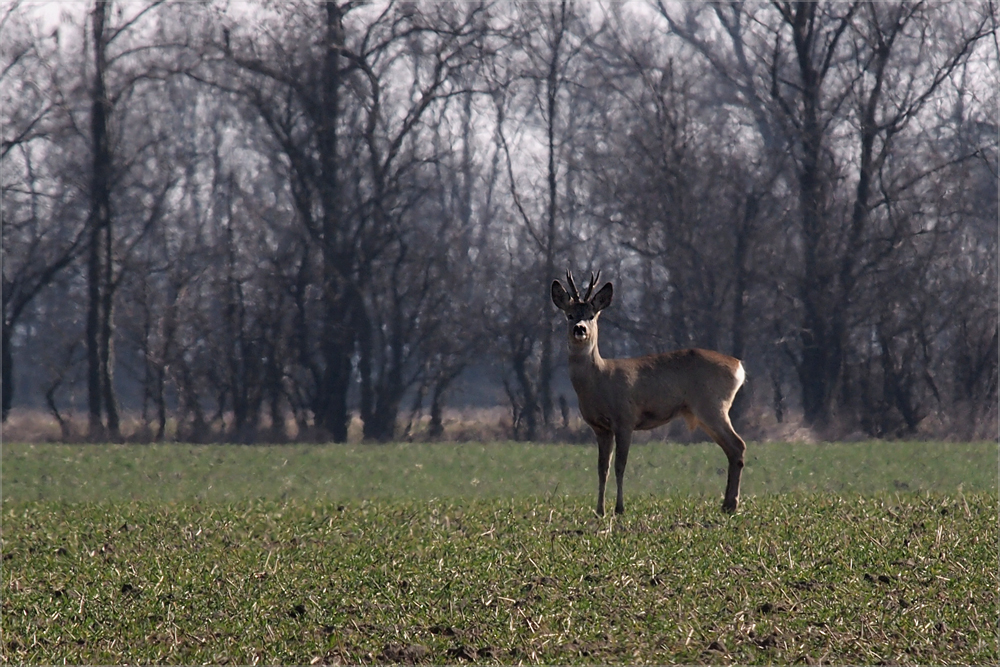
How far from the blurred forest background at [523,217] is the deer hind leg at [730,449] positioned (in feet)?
67.9

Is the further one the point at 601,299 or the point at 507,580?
the point at 601,299

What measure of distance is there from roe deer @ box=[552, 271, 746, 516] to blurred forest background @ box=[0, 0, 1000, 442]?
20696mm

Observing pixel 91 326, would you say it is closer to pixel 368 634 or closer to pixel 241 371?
pixel 241 371

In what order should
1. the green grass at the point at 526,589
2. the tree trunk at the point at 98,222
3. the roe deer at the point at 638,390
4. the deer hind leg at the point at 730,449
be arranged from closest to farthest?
the green grass at the point at 526,589, the roe deer at the point at 638,390, the deer hind leg at the point at 730,449, the tree trunk at the point at 98,222

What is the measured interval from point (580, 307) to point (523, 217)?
24039mm

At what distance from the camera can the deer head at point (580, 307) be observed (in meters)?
10.3

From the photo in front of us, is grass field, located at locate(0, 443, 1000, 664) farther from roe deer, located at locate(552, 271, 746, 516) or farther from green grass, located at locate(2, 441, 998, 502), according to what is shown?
green grass, located at locate(2, 441, 998, 502)

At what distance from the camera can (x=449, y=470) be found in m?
19.5

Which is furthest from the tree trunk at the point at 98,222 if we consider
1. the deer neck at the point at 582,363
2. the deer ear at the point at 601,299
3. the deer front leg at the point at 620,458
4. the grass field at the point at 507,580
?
the deer ear at the point at 601,299

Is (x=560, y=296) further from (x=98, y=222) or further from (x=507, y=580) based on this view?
(x=98, y=222)

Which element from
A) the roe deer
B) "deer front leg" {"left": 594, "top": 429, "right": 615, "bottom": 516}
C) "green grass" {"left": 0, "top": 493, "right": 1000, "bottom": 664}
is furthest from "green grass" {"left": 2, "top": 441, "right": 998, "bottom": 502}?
"green grass" {"left": 0, "top": 493, "right": 1000, "bottom": 664}

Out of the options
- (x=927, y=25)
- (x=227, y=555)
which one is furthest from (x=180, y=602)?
(x=927, y=25)

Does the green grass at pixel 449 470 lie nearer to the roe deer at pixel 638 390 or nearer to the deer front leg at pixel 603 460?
the roe deer at pixel 638 390

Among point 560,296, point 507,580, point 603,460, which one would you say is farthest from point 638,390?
point 507,580
